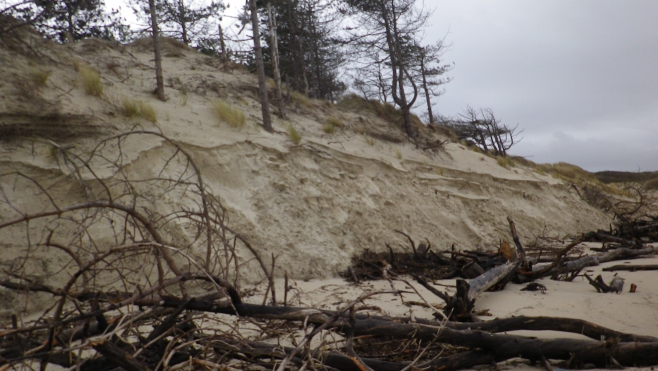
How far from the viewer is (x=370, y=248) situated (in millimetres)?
7461

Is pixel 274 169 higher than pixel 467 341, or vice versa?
pixel 274 169

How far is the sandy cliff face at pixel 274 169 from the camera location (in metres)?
5.71

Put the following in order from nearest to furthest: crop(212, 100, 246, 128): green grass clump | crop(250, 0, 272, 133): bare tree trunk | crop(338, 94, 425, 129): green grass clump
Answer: crop(212, 100, 246, 128): green grass clump < crop(250, 0, 272, 133): bare tree trunk < crop(338, 94, 425, 129): green grass clump

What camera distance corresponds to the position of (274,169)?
25.1ft

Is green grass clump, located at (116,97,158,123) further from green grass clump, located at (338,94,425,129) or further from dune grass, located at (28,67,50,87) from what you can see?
green grass clump, located at (338,94,425,129)

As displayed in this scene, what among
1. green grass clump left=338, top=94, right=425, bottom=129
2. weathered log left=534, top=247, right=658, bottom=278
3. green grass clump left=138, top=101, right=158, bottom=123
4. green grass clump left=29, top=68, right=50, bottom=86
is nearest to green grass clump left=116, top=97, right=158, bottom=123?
green grass clump left=138, top=101, right=158, bottom=123

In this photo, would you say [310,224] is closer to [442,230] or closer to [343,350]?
[442,230]

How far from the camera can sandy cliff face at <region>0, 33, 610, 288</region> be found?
571 centimetres

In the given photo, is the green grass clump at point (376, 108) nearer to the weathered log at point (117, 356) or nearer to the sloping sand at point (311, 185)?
the sloping sand at point (311, 185)

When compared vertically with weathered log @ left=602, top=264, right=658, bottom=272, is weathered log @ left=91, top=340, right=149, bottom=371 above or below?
above

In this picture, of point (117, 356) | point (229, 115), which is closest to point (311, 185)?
point (229, 115)

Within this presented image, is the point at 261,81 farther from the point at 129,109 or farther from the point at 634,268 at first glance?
the point at 634,268

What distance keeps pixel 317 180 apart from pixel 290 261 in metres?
2.20

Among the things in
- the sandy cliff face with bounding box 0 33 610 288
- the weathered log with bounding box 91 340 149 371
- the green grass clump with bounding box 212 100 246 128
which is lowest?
the weathered log with bounding box 91 340 149 371
